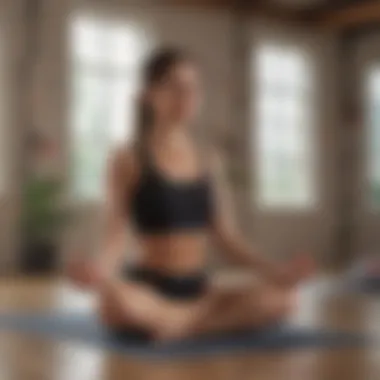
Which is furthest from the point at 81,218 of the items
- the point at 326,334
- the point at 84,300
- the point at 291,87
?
the point at 326,334

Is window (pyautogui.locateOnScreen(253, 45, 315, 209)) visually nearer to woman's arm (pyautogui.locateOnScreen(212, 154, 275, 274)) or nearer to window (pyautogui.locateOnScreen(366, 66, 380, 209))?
window (pyautogui.locateOnScreen(366, 66, 380, 209))

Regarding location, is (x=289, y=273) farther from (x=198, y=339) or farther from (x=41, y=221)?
(x=41, y=221)

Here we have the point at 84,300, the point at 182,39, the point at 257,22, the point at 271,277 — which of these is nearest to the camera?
the point at 271,277

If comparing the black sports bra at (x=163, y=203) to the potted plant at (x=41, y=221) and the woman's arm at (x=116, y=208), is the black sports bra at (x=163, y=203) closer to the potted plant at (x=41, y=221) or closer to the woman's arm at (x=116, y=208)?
the woman's arm at (x=116, y=208)

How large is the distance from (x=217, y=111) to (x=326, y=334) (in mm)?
2181

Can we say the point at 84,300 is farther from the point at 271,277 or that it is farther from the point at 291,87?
the point at 291,87

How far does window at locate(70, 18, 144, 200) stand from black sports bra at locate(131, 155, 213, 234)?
1967 mm

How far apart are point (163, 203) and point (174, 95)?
0.18m

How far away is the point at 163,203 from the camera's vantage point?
6.45 feet

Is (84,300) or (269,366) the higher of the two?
(84,300)

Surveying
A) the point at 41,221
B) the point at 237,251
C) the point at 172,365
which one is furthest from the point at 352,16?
the point at 172,365

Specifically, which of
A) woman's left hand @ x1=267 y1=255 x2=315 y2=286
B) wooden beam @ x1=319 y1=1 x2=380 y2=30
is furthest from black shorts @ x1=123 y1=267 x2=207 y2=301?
wooden beam @ x1=319 y1=1 x2=380 y2=30

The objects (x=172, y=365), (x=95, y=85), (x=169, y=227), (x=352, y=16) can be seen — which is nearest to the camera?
(x=172, y=365)

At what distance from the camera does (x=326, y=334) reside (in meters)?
2.15
